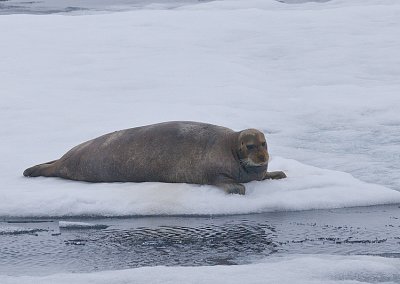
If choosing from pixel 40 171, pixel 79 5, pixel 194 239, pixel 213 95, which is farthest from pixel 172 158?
pixel 79 5

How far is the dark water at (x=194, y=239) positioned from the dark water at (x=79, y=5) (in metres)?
13.4

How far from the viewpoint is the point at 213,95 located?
988cm

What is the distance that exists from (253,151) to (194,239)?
1214 millimetres

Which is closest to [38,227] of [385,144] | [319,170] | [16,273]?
[16,273]

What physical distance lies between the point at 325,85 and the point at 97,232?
5.80 meters

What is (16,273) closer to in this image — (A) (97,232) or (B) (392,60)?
(A) (97,232)

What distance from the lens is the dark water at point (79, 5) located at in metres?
18.8

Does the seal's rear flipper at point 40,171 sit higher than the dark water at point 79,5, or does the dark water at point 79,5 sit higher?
the dark water at point 79,5

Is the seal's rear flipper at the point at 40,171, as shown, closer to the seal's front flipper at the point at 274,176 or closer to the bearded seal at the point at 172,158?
the bearded seal at the point at 172,158

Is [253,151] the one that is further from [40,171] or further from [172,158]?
[40,171]

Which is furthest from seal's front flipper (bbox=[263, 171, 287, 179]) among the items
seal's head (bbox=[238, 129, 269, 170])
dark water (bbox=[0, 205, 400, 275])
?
dark water (bbox=[0, 205, 400, 275])

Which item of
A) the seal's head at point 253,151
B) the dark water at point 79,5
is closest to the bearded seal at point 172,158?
the seal's head at point 253,151

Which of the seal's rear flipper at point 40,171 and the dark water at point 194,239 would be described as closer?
the dark water at point 194,239

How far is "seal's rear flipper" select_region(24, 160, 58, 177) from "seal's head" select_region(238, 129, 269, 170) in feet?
4.74
